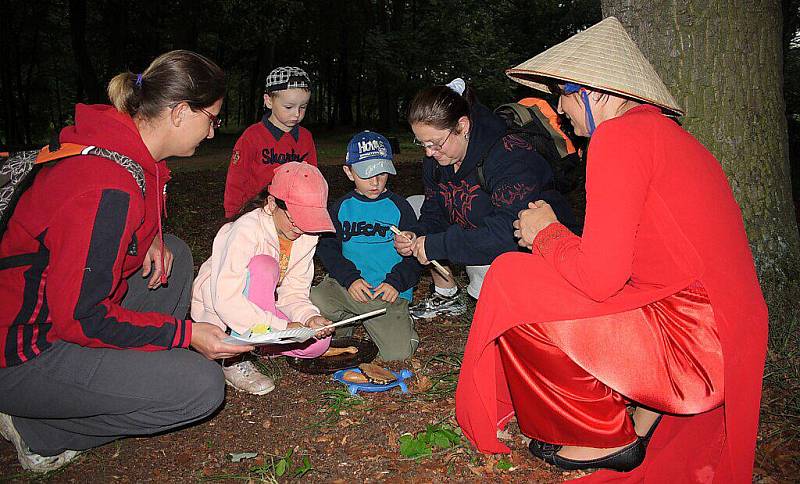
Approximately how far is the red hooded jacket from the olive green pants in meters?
1.51

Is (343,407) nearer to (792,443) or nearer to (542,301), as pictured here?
(542,301)

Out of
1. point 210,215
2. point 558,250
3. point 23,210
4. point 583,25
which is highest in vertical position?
point 583,25

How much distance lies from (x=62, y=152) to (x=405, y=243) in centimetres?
185

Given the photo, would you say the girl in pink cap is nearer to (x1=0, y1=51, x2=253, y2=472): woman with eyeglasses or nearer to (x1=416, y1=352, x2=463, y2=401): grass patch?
(x1=0, y1=51, x2=253, y2=472): woman with eyeglasses

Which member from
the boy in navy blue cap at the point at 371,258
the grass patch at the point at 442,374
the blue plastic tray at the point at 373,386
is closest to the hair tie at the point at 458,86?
the boy in navy blue cap at the point at 371,258

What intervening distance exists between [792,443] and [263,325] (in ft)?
7.67

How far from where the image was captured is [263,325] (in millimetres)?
2840

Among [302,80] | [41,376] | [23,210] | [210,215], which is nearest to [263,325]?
[41,376]

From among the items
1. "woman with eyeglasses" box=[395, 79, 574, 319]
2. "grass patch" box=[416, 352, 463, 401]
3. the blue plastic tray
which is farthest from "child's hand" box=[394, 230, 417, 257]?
the blue plastic tray

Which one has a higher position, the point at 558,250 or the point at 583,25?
the point at 583,25

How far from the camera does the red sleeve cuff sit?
2.25m

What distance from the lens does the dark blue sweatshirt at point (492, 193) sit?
3109 millimetres

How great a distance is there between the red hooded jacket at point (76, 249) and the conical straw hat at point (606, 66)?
1550 mm

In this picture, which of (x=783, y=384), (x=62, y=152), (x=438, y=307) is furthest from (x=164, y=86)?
(x=783, y=384)
